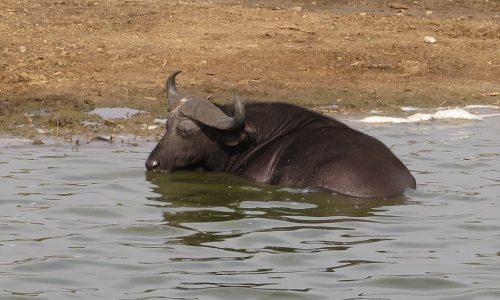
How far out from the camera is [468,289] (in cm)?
812

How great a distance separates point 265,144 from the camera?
11.5m

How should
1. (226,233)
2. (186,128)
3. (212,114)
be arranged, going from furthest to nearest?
(186,128), (212,114), (226,233)

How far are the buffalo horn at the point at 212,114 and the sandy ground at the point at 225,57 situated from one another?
1.79 m

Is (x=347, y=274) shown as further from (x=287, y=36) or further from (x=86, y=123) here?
(x=287, y=36)

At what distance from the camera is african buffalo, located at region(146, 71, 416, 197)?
35.2ft

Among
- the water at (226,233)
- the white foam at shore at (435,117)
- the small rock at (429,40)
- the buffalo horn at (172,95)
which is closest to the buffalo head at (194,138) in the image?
the water at (226,233)

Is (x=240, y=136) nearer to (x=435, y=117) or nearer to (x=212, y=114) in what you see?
(x=212, y=114)

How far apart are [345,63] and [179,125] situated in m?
4.91

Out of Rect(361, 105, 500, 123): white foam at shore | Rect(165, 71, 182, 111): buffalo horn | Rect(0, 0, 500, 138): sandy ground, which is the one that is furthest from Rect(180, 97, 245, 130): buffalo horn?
Rect(361, 105, 500, 123): white foam at shore

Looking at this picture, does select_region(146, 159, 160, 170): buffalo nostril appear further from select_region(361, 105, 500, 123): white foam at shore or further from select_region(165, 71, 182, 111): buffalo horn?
select_region(361, 105, 500, 123): white foam at shore

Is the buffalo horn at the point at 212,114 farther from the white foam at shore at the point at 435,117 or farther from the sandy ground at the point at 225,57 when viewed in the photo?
the white foam at shore at the point at 435,117

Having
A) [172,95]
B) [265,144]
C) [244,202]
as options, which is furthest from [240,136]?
[244,202]

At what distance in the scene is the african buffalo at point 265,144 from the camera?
423 inches

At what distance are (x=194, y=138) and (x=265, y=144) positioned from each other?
2.21 ft
